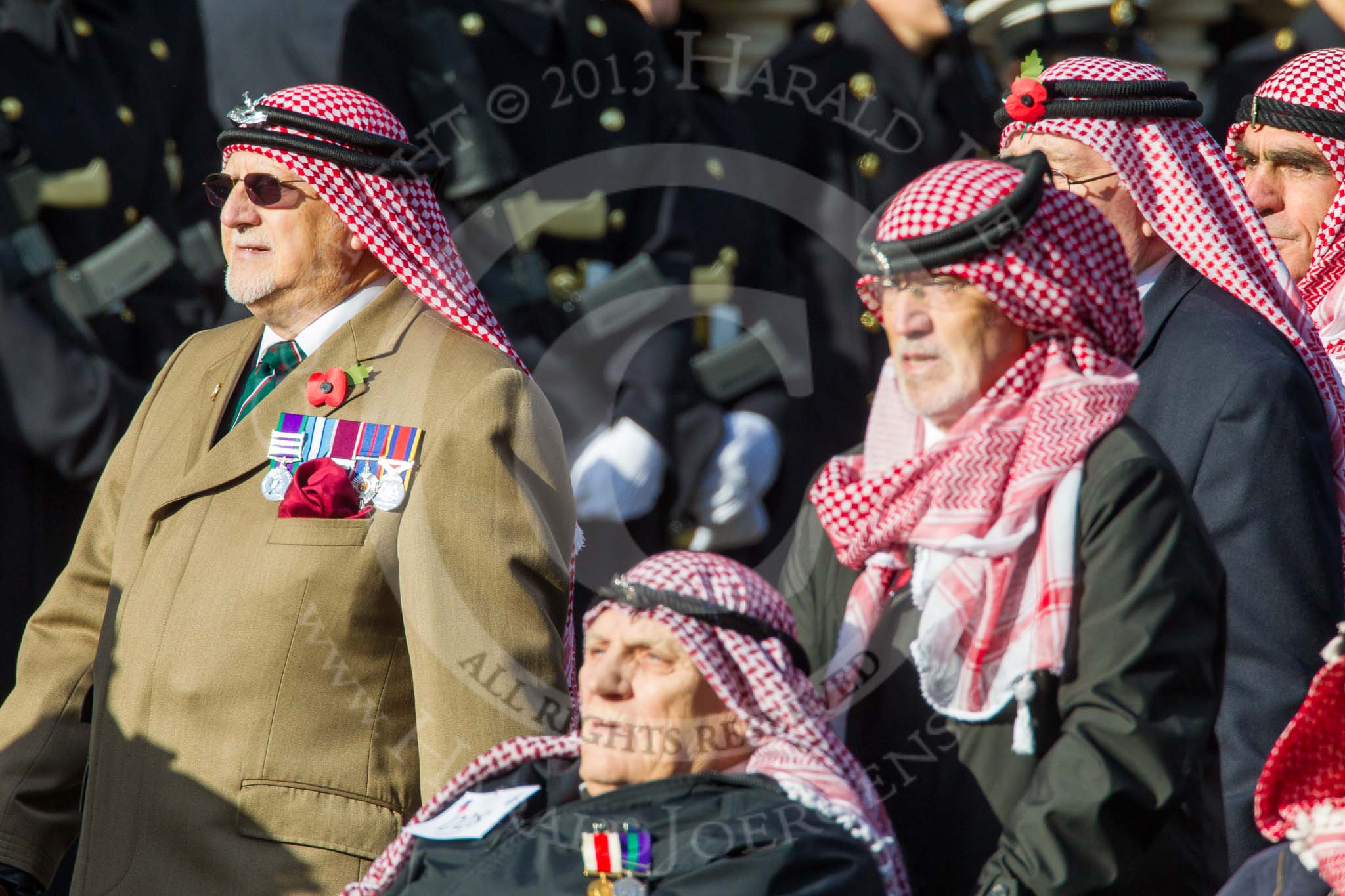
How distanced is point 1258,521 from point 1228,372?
1.08ft

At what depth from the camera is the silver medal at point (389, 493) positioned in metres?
3.92

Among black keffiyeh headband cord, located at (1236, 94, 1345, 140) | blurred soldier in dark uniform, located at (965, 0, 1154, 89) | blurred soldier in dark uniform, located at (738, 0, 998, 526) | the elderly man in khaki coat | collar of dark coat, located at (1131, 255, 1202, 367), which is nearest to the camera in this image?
the elderly man in khaki coat

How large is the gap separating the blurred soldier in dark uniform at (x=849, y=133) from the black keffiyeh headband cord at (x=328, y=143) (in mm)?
2224

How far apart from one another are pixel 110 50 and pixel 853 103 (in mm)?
2212

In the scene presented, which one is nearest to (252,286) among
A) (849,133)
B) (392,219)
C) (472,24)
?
(392,219)

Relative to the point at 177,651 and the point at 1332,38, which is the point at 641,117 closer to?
the point at 177,651

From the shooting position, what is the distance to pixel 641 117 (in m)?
6.19

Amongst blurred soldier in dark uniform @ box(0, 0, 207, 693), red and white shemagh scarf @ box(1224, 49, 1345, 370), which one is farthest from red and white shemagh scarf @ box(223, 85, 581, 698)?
red and white shemagh scarf @ box(1224, 49, 1345, 370)

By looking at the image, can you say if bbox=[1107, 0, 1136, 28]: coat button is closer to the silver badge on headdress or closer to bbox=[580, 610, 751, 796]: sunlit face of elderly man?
the silver badge on headdress

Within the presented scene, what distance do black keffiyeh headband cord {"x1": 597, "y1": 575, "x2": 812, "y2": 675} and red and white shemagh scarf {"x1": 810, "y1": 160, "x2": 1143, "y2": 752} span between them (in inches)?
2.8

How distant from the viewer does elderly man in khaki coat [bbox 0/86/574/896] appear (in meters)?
3.81

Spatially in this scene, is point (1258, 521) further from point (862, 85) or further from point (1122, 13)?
point (1122, 13)

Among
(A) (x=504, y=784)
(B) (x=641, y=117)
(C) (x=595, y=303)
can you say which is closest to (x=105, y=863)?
(A) (x=504, y=784)

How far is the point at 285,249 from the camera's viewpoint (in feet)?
13.6
